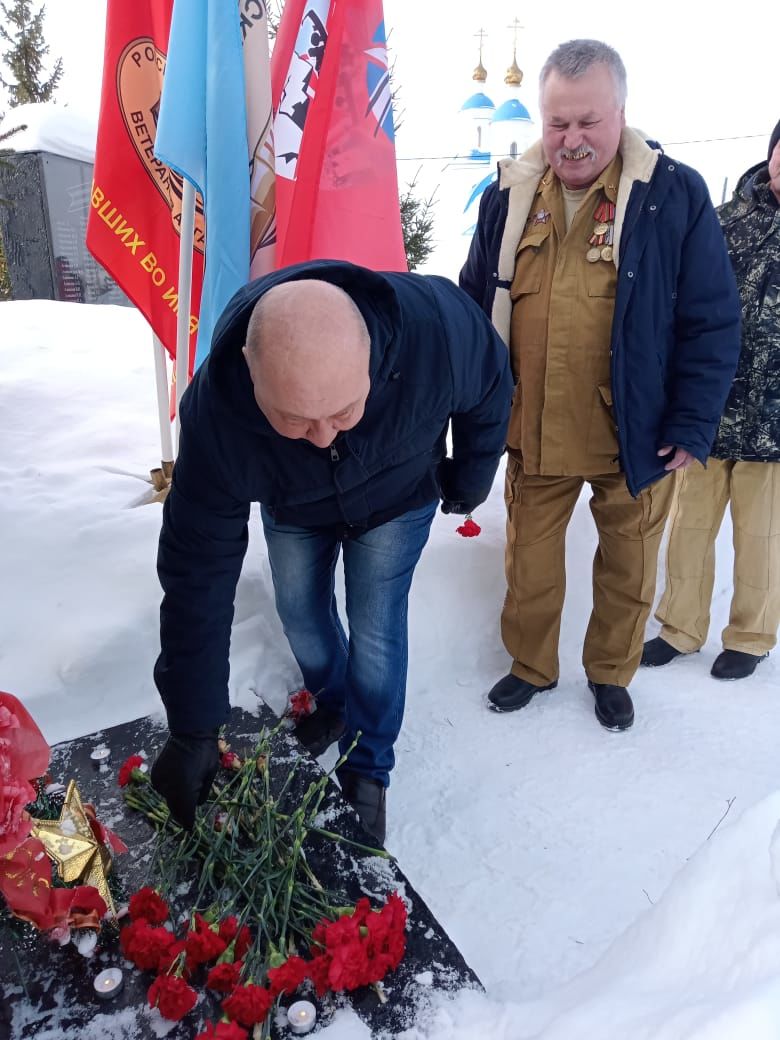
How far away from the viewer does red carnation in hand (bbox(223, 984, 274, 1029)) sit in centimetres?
117

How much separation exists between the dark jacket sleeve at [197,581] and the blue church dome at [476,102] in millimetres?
15145

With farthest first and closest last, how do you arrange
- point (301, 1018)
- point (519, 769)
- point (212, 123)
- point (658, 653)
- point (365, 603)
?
point (658, 653) → point (212, 123) → point (519, 769) → point (365, 603) → point (301, 1018)

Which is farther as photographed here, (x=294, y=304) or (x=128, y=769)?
(x=128, y=769)

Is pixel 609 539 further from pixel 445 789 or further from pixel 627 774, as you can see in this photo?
pixel 445 789

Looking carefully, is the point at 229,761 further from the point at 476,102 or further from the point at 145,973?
the point at 476,102

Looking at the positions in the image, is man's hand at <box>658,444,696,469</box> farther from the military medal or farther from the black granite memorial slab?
the black granite memorial slab

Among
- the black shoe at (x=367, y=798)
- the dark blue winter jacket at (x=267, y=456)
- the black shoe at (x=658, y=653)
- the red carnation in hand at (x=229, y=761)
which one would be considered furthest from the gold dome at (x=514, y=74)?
the red carnation in hand at (x=229, y=761)

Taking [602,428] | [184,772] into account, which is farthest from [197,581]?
[602,428]

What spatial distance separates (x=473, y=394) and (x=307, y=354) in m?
0.68

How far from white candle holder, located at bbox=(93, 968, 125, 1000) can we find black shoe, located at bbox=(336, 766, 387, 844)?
758 millimetres

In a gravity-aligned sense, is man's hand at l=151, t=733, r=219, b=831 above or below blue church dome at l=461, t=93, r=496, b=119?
below

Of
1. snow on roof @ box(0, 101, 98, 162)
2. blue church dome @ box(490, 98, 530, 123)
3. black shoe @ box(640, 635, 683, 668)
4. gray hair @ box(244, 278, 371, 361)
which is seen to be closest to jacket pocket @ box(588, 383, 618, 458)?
black shoe @ box(640, 635, 683, 668)

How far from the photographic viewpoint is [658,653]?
A: 114 inches

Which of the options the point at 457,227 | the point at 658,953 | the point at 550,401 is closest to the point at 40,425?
the point at 550,401
